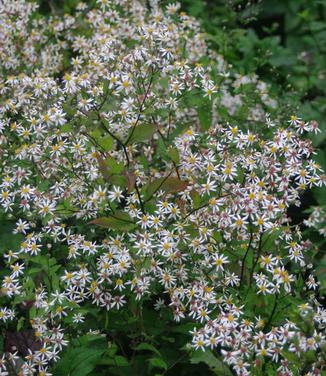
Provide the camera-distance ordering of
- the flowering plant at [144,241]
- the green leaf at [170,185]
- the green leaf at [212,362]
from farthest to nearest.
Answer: the green leaf at [170,185], the flowering plant at [144,241], the green leaf at [212,362]

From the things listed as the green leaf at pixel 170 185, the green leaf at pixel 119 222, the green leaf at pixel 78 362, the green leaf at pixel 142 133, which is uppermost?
the green leaf at pixel 142 133

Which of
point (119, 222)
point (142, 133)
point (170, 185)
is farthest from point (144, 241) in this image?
point (142, 133)

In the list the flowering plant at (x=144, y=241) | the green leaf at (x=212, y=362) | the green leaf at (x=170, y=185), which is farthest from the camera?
the green leaf at (x=170, y=185)

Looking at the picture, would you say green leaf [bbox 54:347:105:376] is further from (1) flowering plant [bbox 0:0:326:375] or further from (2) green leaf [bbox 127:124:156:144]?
(2) green leaf [bbox 127:124:156:144]

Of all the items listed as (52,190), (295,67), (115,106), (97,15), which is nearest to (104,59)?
(115,106)

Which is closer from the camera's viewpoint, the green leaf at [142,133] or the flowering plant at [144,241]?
the flowering plant at [144,241]

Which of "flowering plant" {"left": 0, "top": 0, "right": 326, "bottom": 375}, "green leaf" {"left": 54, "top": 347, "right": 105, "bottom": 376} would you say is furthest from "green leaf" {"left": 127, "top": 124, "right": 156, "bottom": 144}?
"green leaf" {"left": 54, "top": 347, "right": 105, "bottom": 376}

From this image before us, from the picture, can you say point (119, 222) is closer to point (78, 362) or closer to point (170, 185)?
point (170, 185)

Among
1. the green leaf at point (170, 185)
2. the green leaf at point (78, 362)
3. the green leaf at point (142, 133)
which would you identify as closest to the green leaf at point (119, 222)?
the green leaf at point (170, 185)

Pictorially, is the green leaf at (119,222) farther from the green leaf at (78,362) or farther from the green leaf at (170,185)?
the green leaf at (78,362)
